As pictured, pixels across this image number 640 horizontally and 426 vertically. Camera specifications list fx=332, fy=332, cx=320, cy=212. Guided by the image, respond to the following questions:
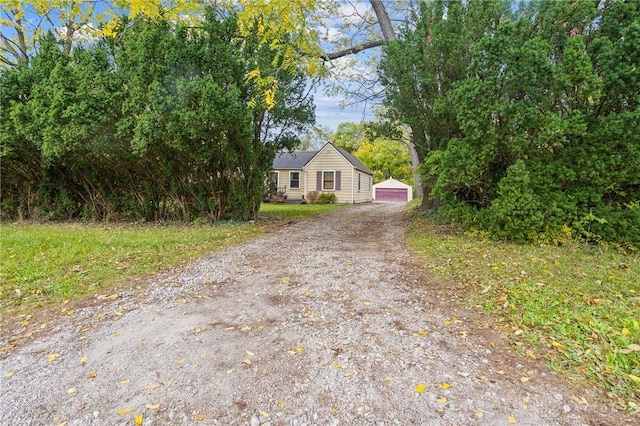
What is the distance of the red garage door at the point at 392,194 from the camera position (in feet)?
84.3

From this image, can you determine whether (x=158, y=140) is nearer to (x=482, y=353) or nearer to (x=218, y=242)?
(x=218, y=242)

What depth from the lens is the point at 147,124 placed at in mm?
6586

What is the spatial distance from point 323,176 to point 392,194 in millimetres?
8403

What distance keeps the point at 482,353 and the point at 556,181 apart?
14.6 feet

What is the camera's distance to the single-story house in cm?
1957

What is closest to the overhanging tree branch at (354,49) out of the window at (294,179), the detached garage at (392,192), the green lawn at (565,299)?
the green lawn at (565,299)

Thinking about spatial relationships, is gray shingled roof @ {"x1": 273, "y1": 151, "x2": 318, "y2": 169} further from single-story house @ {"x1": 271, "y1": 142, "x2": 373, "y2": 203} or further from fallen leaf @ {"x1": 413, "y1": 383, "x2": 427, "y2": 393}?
fallen leaf @ {"x1": 413, "y1": 383, "x2": 427, "y2": 393}

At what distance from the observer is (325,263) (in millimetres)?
4922

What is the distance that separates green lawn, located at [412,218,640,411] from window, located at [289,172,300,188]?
1519cm

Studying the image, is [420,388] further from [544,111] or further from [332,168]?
[332,168]

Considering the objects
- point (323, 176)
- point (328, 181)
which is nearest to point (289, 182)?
point (323, 176)

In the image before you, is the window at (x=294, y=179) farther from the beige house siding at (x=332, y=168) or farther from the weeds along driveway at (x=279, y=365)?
the weeds along driveway at (x=279, y=365)

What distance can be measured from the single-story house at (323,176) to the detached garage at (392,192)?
557 centimetres

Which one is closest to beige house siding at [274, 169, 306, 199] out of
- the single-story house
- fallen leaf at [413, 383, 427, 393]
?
the single-story house
